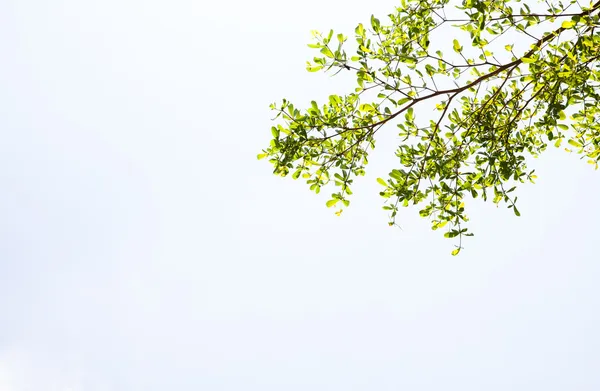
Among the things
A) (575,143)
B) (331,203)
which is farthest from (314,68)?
(575,143)

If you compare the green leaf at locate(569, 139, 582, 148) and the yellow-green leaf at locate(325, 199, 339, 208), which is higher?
the green leaf at locate(569, 139, 582, 148)

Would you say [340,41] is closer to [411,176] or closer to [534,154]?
[411,176]

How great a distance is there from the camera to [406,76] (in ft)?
23.7

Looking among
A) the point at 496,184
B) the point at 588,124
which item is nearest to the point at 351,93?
the point at 496,184

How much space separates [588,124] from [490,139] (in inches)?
74.4

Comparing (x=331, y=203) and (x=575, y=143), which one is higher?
(x=575, y=143)

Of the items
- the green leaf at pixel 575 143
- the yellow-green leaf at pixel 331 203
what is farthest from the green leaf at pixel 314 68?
the green leaf at pixel 575 143

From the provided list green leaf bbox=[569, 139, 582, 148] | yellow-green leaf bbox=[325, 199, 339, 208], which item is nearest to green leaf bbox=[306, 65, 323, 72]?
yellow-green leaf bbox=[325, 199, 339, 208]

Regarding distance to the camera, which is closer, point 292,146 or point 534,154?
point 292,146

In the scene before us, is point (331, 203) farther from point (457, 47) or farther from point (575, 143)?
point (575, 143)

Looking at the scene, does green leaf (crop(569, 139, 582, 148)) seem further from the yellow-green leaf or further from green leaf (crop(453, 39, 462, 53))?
the yellow-green leaf

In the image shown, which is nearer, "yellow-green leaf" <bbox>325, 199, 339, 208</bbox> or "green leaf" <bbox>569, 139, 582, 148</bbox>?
"yellow-green leaf" <bbox>325, 199, 339, 208</bbox>

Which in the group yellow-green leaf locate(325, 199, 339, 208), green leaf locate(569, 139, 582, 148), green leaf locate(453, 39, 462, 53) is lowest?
yellow-green leaf locate(325, 199, 339, 208)

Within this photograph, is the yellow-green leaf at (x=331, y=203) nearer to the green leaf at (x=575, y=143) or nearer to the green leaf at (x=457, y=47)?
the green leaf at (x=457, y=47)
